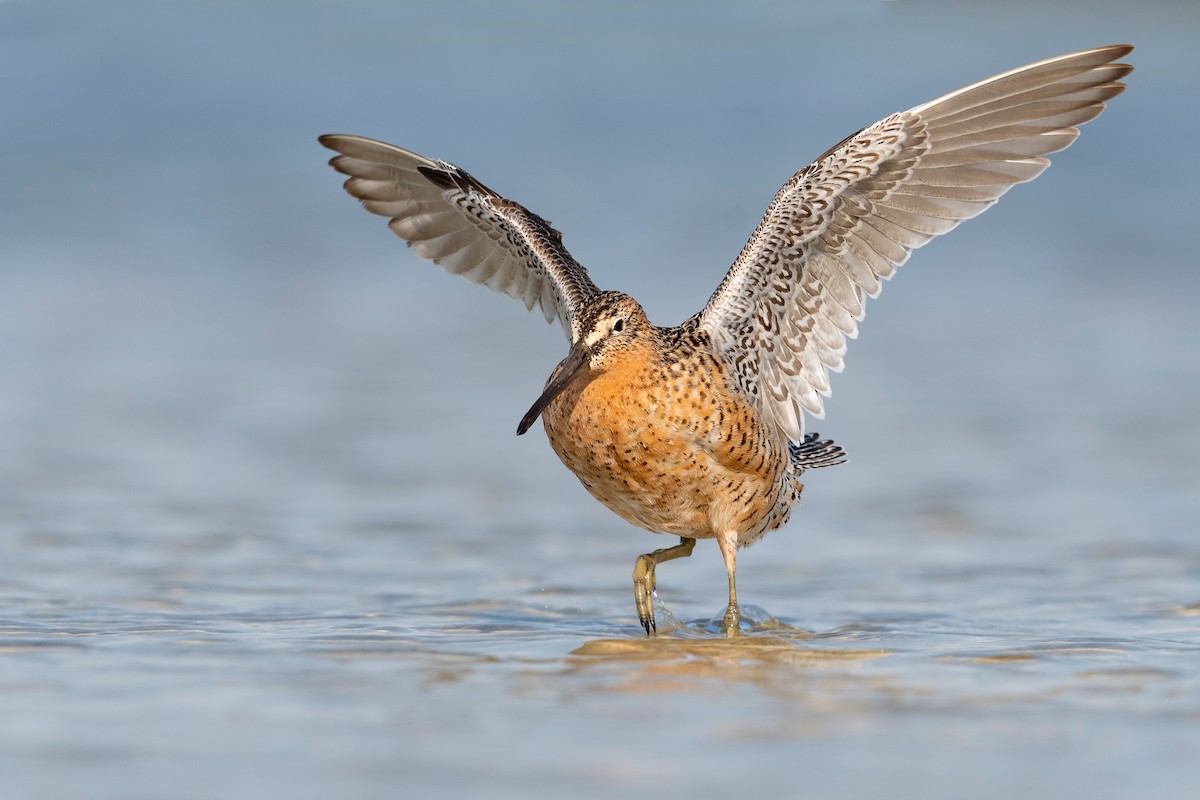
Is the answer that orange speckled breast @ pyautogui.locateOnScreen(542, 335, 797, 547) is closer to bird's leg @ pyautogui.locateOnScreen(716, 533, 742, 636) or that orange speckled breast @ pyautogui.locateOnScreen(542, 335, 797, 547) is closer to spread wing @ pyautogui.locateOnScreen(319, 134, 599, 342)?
bird's leg @ pyautogui.locateOnScreen(716, 533, 742, 636)

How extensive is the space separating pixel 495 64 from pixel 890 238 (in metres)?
10.8

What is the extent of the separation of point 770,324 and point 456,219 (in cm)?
158

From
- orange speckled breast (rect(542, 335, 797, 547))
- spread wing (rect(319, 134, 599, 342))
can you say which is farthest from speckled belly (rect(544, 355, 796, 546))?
spread wing (rect(319, 134, 599, 342))

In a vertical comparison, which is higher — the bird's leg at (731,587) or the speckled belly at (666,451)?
the speckled belly at (666,451)

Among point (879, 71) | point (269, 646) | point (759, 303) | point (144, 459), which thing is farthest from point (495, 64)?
point (269, 646)

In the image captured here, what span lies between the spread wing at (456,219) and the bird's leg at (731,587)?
113 centimetres

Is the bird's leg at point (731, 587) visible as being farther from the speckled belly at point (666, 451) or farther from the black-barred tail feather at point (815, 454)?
the black-barred tail feather at point (815, 454)

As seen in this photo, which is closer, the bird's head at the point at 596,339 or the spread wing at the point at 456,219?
the bird's head at the point at 596,339

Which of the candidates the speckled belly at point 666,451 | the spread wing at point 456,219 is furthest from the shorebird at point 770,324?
the spread wing at point 456,219

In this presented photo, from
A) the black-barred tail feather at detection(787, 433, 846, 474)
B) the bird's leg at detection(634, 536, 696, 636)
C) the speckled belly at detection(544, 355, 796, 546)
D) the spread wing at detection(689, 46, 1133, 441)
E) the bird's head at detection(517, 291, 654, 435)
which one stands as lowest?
the bird's leg at detection(634, 536, 696, 636)

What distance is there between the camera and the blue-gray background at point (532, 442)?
13.5 ft

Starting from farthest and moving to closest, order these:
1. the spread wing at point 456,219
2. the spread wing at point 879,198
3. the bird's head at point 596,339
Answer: the spread wing at point 456,219
the spread wing at point 879,198
the bird's head at point 596,339

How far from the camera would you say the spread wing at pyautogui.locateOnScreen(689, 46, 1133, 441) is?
19.4ft

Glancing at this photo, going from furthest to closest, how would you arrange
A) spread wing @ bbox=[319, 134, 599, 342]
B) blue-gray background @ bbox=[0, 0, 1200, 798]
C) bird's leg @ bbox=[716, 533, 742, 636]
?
spread wing @ bbox=[319, 134, 599, 342] → bird's leg @ bbox=[716, 533, 742, 636] → blue-gray background @ bbox=[0, 0, 1200, 798]
